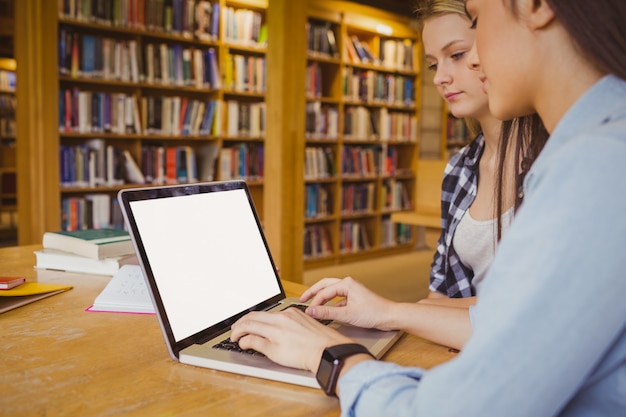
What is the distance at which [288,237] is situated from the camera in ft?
13.1

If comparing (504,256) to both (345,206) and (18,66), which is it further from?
(345,206)

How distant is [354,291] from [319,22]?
498 cm

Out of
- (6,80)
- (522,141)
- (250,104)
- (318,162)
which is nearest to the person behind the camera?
(522,141)

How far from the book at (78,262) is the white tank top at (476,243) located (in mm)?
885

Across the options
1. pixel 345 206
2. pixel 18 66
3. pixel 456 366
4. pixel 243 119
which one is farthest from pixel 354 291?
pixel 345 206

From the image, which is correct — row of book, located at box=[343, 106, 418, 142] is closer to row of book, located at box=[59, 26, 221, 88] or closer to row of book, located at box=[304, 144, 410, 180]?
row of book, located at box=[304, 144, 410, 180]

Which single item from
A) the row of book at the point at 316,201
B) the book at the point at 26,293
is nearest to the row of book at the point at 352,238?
the row of book at the point at 316,201

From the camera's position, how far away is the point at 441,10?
1.64 m

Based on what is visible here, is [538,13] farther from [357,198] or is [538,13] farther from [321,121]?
[357,198]

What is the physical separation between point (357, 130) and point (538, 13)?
5.41m

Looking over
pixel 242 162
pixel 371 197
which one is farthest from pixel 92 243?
pixel 371 197

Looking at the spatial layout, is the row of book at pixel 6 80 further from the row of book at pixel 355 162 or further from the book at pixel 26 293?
the book at pixel 26 293

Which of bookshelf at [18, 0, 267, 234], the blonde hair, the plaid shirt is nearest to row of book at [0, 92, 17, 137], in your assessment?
bookshelf at [18, 0, 267, 234]

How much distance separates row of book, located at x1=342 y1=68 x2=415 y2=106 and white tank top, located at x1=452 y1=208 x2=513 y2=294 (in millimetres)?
4381
